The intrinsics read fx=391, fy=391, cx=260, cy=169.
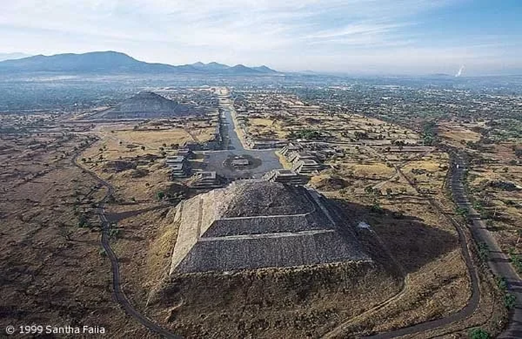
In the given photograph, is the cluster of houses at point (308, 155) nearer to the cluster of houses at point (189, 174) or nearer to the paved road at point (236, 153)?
the paved road at point (236, 153)

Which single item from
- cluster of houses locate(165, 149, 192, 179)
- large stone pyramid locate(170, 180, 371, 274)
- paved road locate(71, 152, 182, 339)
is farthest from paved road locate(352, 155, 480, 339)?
cluster of houses locate(165, 149, 192, 179)

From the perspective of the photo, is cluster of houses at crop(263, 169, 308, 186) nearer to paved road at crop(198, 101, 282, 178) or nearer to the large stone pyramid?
paved road at crop(198, 101, 282, 178)

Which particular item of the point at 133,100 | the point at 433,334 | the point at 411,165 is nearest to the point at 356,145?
the point at 411,165

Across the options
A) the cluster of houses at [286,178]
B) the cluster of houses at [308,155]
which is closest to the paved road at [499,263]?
the cluster of houses at [286,178]

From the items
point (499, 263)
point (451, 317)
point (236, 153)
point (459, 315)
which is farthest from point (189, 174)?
point (459, 315)

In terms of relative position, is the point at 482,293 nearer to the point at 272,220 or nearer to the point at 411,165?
the point at 272,220
